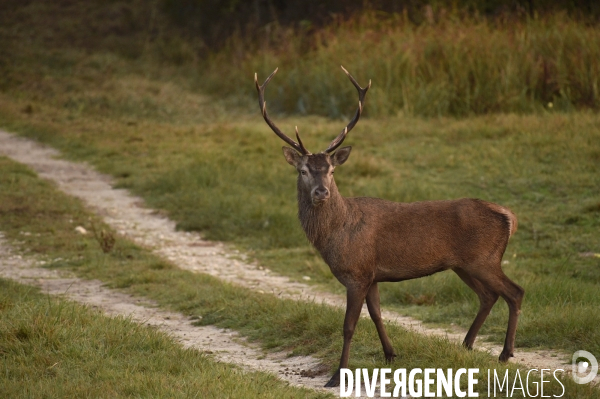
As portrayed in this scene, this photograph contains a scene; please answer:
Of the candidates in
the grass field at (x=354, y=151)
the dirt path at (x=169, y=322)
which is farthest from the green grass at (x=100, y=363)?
the grass field at (x=354, y=151)

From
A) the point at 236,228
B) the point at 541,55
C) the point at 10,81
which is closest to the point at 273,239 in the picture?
the point at 236,228

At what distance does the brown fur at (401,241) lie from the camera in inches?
258

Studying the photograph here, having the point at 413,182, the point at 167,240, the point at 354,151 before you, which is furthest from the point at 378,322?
the point at 354,151

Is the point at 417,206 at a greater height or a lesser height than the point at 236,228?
greater

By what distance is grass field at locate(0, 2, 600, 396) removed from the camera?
891cm

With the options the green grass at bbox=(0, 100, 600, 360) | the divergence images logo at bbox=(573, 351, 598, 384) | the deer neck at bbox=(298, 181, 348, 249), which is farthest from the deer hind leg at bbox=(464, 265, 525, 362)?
the deer neck at bbox=(298, 181, 348, 249)

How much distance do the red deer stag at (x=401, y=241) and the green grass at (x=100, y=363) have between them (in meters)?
1.01

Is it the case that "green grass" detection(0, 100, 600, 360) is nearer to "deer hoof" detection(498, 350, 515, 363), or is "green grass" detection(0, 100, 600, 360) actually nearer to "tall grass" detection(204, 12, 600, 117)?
"deer hoof" detection(498, 350, 515, 363)

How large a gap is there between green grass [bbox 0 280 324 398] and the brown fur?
3.23 feet

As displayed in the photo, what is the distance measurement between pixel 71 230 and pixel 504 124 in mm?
7577

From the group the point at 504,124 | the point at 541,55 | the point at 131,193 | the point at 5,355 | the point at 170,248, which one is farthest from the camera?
the point at 541,55

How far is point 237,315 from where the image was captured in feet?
27.1

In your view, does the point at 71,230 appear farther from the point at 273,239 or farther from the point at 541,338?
the point at 541,338

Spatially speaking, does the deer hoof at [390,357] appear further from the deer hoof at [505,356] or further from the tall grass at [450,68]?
the tall grass at [450,68]
